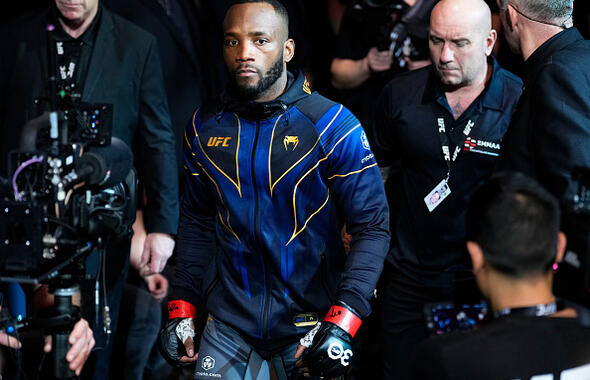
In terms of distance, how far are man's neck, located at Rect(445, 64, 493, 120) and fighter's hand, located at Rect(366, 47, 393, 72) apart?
2.70 ft

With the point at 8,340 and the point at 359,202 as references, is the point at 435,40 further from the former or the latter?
the point at 8,340

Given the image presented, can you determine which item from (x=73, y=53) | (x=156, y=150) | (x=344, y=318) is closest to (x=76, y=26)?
(x=73, y=53)

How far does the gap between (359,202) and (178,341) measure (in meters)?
0.89

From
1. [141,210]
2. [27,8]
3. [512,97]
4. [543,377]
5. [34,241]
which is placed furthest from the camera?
[27,8]

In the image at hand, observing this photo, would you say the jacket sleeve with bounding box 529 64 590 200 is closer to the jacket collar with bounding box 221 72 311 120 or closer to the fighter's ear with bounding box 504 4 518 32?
the fighter's ear with bounding box 504 4 518 32

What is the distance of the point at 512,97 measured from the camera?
4254 millimetres

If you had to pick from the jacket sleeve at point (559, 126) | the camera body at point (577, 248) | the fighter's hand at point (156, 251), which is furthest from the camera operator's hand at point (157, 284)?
the camera body at point (577, 248)

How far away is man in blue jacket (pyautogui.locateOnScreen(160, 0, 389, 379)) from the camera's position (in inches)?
135

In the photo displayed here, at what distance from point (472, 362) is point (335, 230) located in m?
1.15

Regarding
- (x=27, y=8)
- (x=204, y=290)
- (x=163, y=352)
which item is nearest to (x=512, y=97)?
(x=204, y=290)

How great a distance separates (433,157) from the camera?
13.8 feet

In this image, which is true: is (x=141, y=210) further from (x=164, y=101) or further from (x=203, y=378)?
(x=203, y=378)

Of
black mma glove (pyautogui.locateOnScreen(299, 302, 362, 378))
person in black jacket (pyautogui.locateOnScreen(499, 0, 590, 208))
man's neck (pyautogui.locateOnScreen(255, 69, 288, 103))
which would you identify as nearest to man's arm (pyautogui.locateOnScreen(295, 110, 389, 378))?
black mma glove (pyautogui.locateOnScreen(299, 302, 362, 378))

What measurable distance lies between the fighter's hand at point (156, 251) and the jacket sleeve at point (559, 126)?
1.97 metres
